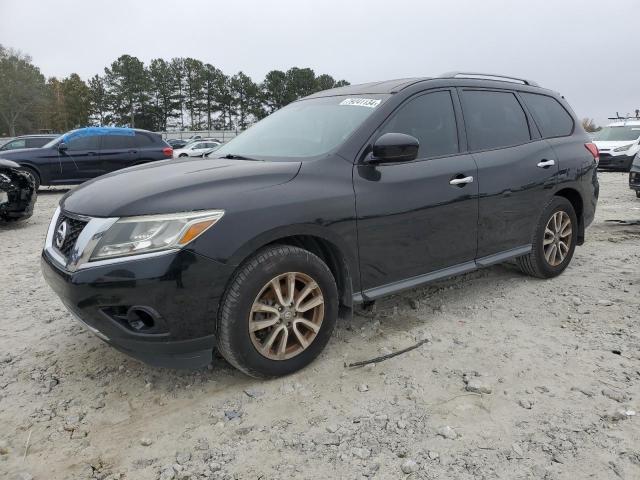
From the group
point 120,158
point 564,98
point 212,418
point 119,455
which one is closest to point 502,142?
point 564,98

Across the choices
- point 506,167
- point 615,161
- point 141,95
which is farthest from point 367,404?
point 141,95

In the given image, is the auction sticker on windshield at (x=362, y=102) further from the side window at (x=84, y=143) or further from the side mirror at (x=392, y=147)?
the side window at (x=84, y=143)

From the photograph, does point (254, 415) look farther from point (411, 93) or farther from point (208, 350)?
point (411, 93)

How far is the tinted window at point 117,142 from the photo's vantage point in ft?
38.6

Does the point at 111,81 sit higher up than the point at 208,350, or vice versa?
the point at 111,81

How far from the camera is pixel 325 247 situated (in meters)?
2.92

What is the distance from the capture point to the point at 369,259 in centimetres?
300

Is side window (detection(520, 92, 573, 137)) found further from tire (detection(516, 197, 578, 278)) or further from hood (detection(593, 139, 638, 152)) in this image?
hood (detection(593, 139, 638, 152))

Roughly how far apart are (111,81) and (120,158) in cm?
6746

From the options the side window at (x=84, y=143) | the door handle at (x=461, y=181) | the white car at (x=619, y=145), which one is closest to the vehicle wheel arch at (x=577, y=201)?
the door handle at (x=461, y=181)

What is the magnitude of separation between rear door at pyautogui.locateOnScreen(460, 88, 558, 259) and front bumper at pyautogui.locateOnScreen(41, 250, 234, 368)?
85.1 inches

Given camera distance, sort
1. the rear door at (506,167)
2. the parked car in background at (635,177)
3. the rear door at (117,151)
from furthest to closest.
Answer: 1. the rear door at (117,151)
2. the parked car in background at (635,177)
3. the rear door at (506,167)

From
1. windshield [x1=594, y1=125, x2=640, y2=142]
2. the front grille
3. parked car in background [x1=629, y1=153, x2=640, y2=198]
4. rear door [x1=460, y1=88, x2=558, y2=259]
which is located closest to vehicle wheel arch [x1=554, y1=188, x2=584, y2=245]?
rear door [x1=460, y1=88, x2=558, y2=259]

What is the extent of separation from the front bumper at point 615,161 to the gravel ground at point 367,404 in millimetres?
14089
